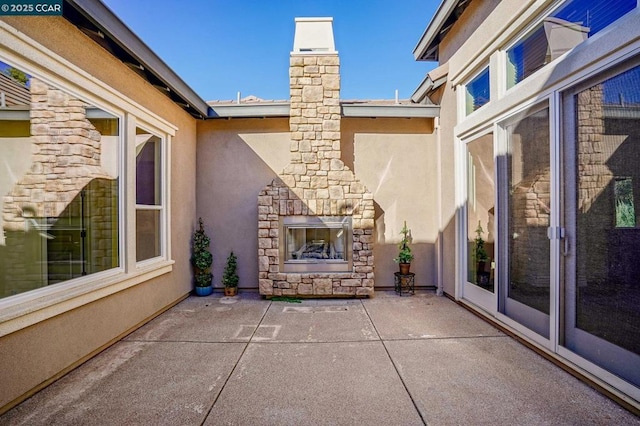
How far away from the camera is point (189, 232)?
516cm

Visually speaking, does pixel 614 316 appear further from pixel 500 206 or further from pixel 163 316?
pixel 163 316

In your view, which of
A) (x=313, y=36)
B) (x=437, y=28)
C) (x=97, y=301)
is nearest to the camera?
(x=97, y=301)

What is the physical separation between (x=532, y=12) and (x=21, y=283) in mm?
5327

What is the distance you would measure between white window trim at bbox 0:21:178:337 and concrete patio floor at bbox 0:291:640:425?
1.94 feet

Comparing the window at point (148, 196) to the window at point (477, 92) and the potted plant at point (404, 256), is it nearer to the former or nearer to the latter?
the potted plant at point (404, 256)

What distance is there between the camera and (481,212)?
13.1 feet

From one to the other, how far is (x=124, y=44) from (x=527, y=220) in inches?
170

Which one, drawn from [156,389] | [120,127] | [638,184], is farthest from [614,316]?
[120,127]

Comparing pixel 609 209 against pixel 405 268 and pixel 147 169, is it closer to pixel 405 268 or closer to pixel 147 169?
pixel 405 268

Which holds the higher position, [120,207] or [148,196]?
[148,196]

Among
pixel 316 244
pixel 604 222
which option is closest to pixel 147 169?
pixel 316 244

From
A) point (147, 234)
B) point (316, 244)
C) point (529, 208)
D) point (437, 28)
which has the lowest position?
point (316, 244)

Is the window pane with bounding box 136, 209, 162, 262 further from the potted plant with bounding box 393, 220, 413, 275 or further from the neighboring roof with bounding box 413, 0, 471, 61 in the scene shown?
the neighboring roof with bounding box 413, 0, 471, 61

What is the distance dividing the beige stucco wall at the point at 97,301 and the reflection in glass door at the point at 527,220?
4133 mm
